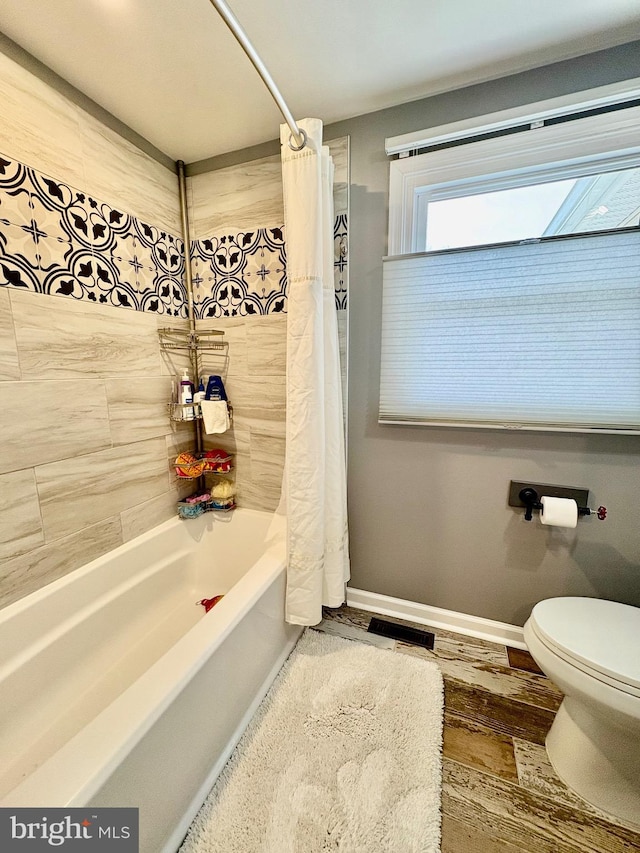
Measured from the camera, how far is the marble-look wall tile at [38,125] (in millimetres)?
1027

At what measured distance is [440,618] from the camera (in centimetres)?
157

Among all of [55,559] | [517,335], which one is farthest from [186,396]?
[517,335]

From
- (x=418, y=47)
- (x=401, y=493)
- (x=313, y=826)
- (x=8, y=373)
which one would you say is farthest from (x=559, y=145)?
(x=313, y=826)

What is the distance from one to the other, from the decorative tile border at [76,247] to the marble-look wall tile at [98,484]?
630 mm

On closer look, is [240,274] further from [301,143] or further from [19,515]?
[19,515]

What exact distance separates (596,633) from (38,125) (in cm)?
243

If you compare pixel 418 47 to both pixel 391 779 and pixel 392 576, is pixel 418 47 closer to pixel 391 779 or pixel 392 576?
pixel 392 576

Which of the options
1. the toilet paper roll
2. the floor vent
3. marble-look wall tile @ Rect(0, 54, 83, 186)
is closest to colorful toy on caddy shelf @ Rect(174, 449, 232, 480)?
the floor vent

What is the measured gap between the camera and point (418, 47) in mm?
1072

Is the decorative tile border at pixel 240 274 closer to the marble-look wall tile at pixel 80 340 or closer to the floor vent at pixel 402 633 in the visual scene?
the marble-look wall tile at pixel 80 340

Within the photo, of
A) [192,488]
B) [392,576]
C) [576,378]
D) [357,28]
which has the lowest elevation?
[392,576]

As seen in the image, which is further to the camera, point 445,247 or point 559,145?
point 445,247

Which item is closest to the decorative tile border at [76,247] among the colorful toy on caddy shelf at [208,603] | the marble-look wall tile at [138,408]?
the marble-look wall tile at [138,408]

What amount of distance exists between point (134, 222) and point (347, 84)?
101 cm
